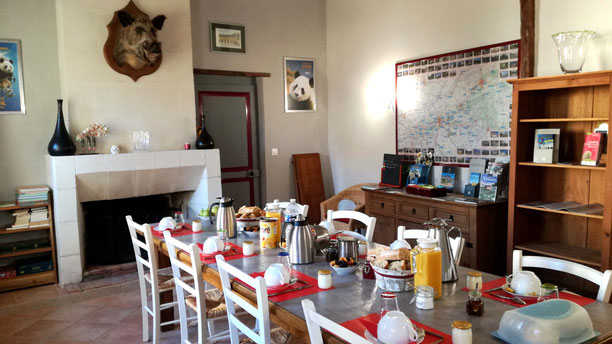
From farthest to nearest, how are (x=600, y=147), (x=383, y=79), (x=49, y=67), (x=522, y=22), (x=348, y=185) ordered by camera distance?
(x=348, y=185) < (x=383, y=79) < (x=49, y=67) < (x=522, y=22) < (x=600, y=147)

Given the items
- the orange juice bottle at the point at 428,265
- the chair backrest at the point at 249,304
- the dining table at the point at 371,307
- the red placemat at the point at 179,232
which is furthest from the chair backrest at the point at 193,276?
the orange juice bottle at the point at 428,265

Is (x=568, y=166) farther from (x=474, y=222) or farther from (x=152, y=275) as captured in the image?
(x=152, y=275)

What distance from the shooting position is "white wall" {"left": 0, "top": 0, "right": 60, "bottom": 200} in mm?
4438

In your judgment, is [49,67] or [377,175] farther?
[377,175]

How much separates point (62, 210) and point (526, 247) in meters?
3.95

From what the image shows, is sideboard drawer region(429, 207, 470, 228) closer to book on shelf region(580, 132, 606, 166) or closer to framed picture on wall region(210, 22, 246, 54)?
book on shelf region(580, 132, 606, 166)

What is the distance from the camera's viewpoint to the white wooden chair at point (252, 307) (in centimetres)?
178

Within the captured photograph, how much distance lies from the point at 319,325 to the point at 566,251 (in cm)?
275

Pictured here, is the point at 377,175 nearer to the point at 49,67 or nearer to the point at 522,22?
the point at 522,22

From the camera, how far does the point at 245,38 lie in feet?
18.6

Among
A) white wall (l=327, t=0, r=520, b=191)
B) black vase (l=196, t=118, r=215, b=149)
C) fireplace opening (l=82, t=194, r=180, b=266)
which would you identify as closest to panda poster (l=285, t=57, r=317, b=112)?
white wall (l=327, t=0, r=520, b=191)

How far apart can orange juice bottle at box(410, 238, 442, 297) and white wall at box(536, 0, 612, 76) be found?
8.06 feet

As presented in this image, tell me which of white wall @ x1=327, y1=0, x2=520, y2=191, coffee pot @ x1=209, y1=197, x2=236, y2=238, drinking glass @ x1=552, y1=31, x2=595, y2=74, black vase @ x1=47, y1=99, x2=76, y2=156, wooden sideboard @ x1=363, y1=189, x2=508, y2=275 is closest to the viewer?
coffee pot @ x1=209, y1=197, x2=236, y2=238

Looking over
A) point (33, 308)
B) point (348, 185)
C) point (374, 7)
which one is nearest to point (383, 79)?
point (374, 7)
